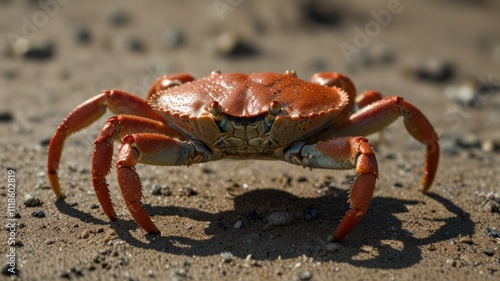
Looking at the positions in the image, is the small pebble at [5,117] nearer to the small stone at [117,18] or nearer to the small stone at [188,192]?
the small stone at [188,192]

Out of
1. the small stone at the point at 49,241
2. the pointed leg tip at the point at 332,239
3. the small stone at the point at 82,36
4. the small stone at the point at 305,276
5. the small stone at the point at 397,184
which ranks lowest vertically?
the small stone at the point at 397,184

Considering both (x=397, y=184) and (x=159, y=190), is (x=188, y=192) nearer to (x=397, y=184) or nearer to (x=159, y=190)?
(x=159, y=190)

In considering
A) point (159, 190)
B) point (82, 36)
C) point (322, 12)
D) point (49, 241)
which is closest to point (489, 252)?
point (159, 190)

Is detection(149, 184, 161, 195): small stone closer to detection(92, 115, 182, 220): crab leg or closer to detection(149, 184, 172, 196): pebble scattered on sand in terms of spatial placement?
detection(149, 184, 172, 196): pebble scattered on sand

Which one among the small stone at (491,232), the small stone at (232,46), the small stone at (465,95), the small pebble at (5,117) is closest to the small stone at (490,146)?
the small stone at (465,95)

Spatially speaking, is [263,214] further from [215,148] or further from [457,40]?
[457,40]
